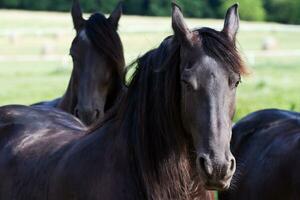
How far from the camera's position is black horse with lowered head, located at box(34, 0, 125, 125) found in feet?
22.0

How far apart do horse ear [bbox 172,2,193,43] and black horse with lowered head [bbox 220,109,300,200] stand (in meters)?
2.03

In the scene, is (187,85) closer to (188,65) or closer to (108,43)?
(188,65)

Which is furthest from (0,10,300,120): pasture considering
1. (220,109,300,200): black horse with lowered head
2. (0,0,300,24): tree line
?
(220,109,300,200): black horse with lowered head

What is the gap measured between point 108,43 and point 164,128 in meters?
3.05

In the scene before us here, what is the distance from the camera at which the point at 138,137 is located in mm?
4031

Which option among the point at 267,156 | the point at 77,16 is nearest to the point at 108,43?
the point at 77,16

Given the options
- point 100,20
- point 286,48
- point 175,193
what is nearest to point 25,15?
point 286,48

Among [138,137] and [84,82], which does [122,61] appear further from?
[138,137]

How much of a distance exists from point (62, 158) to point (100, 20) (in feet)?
8.53

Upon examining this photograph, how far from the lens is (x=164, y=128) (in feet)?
12.9

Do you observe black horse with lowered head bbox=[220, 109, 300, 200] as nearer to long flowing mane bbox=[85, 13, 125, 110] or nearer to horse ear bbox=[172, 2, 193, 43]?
long flowing mane bbox=[85, 13, 125, 110]

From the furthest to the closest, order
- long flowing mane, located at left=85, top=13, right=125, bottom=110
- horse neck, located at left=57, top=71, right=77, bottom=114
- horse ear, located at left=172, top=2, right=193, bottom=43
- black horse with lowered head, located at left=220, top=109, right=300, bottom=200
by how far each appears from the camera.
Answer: horse neck, located at left=57, top=71, right=77, bottom=114
long flowing mane, located at left=85, top=13, right=125, bottom=110
black horse with lowered head, located at left=220, top=109, right=300, bottom=200
horse ear, located at left=172, top=2, right=193, bottom=43

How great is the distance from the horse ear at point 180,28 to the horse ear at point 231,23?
24cm

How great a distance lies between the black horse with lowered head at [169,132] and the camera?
3656 millimetres
